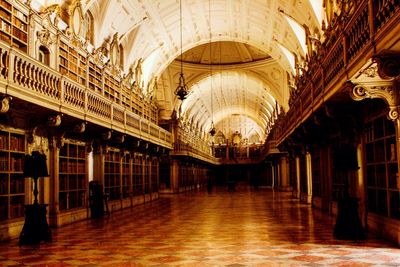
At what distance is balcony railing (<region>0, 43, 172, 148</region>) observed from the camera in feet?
25.9

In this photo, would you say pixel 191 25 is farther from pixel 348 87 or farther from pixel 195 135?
pixel 195 135

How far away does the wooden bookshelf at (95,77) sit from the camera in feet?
53.4

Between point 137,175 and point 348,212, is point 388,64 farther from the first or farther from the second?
point 137,175

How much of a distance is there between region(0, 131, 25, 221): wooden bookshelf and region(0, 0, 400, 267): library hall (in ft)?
0.11

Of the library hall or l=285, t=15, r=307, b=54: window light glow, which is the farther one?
l=285, t=15, r=307, b=54: window light glow

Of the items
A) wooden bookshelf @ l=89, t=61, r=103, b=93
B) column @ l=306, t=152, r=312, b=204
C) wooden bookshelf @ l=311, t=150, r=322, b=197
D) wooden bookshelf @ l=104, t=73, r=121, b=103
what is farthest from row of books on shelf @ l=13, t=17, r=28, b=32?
column @ l=306, t=152, r=312, b=204

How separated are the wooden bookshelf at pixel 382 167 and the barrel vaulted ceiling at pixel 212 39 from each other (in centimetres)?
809

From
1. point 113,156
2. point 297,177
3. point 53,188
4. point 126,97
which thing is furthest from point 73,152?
point 297,177

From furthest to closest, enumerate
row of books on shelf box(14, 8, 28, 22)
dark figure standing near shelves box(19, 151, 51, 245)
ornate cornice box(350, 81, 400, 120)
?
row of books on shelf box(14, 8, 28, 22) → dark figure standing near shelves box(19, 151, 51, 245) → ornate cornice box(350, 81, 400, 120)

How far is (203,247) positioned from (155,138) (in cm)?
1427

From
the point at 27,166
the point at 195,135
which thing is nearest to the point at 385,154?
the point at 27,166

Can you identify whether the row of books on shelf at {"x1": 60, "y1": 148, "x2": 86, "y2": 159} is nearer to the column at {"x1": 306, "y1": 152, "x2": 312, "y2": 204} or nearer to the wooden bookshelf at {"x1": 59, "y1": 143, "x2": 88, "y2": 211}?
the wooden bookshelf at {"x1": 59, "y1": 143, "x2": 88, "y2": 211}

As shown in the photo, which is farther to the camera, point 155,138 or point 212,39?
point 212,39

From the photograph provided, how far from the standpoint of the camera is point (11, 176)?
32.3ft
